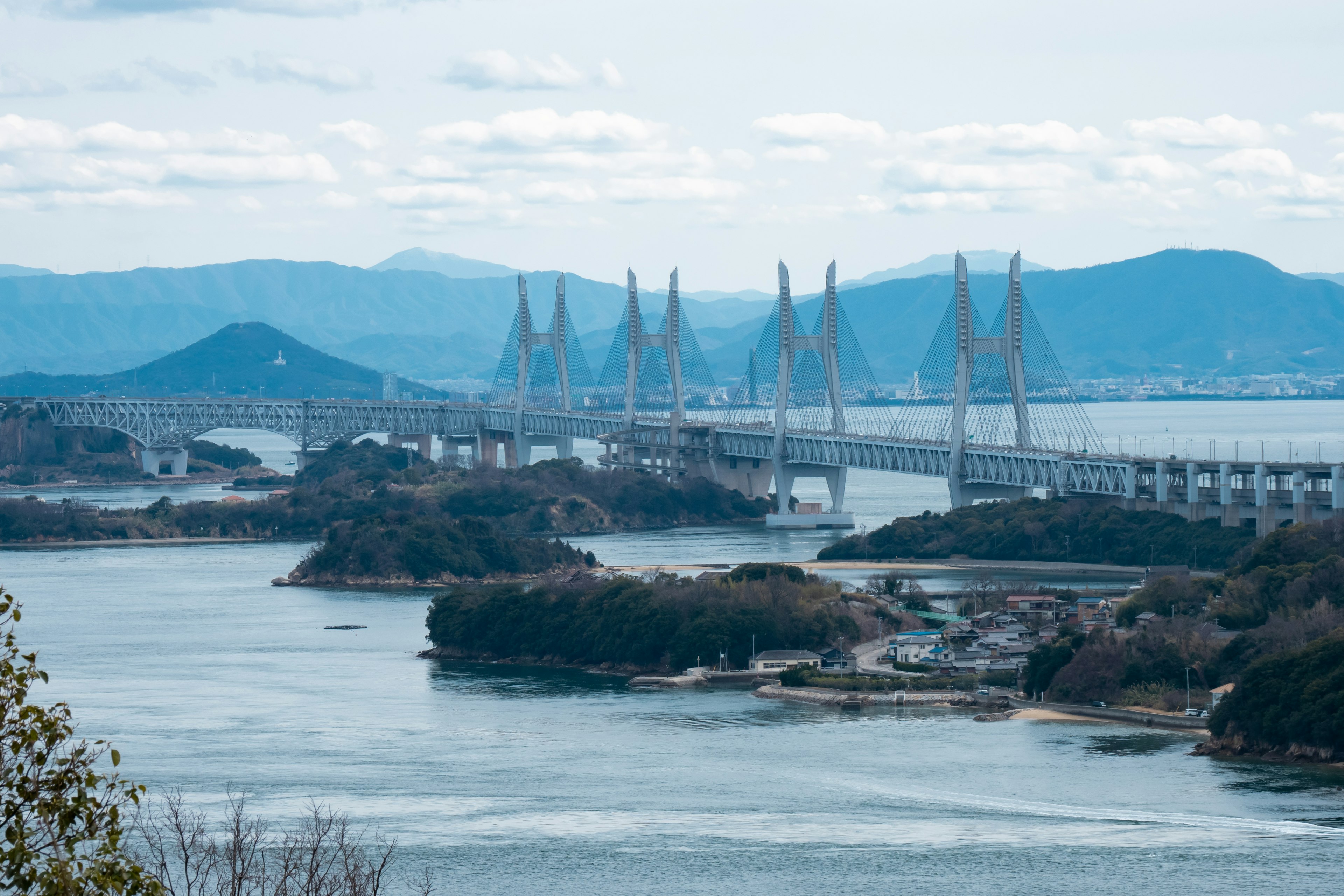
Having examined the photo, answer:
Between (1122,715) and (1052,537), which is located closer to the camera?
(1122,715)

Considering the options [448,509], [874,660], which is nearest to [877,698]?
[874,660]

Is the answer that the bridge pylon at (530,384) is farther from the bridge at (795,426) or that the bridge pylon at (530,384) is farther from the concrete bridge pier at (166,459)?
the concrete bridge pier at (166,459)

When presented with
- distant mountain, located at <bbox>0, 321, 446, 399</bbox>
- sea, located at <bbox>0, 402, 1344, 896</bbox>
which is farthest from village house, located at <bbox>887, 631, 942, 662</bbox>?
distant mountain, located at <bbox>0, 321, 446, 399</bbox>

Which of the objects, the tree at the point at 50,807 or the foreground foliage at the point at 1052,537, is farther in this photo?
the foreground foliage at the point at 1052,537

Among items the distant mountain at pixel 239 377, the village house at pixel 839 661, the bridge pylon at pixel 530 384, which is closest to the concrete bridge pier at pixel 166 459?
the bridge pylon at pixel 530 384

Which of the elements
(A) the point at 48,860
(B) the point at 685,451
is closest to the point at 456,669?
(A) the point at 48,860

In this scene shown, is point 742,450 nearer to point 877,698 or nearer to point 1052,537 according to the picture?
point 1052,537

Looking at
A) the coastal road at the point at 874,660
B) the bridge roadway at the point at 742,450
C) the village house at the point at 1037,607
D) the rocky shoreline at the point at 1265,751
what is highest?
the bridge roadway at the point at 742,450
